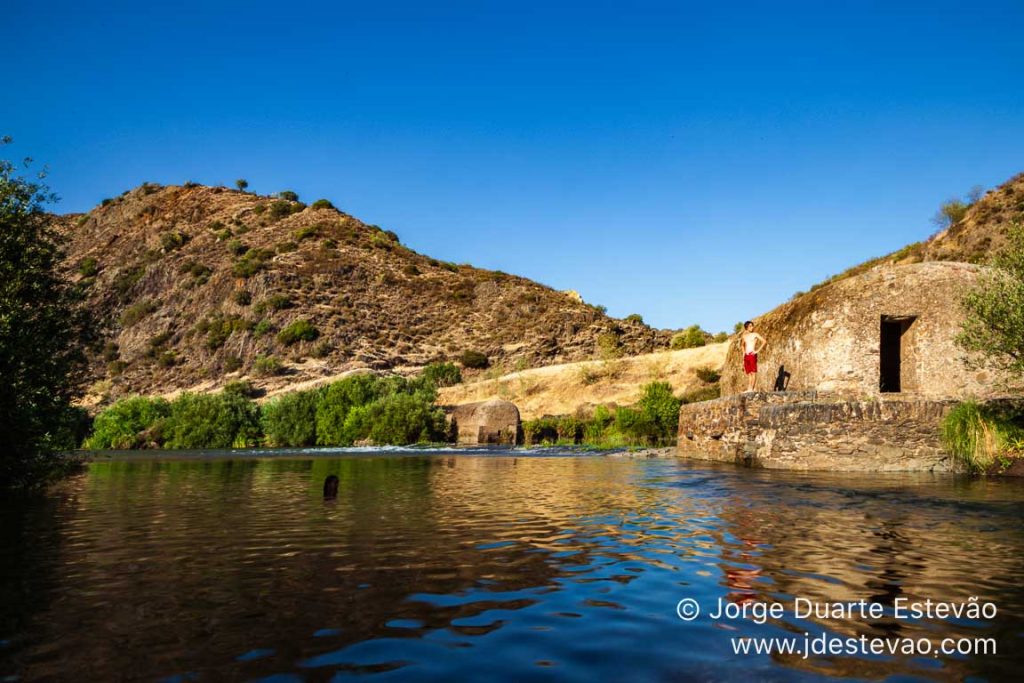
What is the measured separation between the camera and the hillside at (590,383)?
41469mm

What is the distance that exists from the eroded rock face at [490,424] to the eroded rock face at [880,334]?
697 inches

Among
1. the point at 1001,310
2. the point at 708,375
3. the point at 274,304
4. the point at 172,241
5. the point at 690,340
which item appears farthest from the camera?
the point at 172,241

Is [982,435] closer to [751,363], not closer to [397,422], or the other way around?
[751,363]

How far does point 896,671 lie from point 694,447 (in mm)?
17892

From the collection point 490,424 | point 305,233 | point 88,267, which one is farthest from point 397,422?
point 88,267

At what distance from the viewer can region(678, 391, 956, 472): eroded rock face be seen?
1620 cm

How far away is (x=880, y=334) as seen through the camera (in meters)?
18.4

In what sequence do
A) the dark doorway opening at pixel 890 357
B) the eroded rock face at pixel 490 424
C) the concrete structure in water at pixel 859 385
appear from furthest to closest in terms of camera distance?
1. the eroded rock face at pixel 490 424
2. the dark doorway opening at pixel 890 357
3. the concrete structure in water at pixel 859 385

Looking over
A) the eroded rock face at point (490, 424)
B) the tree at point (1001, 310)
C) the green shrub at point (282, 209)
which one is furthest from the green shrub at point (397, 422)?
the green shrub at point (282, 209)

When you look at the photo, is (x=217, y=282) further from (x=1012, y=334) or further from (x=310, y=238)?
(x=1012, y=334)

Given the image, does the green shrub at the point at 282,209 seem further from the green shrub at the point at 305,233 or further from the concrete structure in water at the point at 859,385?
the concrete structure in water at the point at 859,385

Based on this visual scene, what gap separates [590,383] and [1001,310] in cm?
2983

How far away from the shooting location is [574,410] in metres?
40.9

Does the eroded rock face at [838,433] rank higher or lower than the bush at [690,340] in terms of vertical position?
lower
